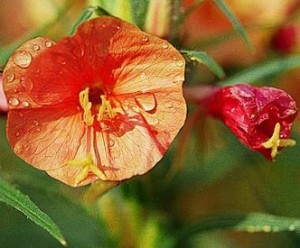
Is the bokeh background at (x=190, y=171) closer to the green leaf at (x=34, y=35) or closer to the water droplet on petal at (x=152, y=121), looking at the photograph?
the green leaf at (x=34, y=35)

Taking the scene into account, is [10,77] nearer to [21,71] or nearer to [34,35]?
[21,71]

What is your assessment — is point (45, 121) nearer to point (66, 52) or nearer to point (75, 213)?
point (66, 52)

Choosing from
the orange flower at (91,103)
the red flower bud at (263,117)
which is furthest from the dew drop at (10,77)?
the red flower bud at (263,117)

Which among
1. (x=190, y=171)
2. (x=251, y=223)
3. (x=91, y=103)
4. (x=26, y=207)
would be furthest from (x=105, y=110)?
(x=190, y=171)

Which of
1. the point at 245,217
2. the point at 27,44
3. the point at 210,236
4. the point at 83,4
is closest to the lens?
the point at 27,44

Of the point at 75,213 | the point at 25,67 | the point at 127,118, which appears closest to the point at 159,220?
the point at 75,213
